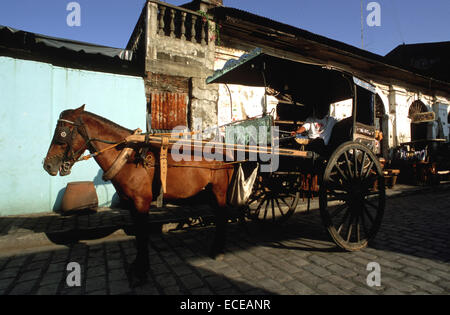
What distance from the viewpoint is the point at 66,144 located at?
2.78 m

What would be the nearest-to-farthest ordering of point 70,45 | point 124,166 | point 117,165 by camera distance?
point 117,165 → point 124,166 → point 70,45

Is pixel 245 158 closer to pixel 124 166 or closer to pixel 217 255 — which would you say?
pixel 217 255

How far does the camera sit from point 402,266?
303cm

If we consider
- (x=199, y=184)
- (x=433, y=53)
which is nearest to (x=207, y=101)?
(x=199, y=184)

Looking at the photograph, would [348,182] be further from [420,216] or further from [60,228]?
[60,228]

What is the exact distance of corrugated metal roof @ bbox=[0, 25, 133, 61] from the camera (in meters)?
5.23

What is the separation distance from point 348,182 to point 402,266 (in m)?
1.25

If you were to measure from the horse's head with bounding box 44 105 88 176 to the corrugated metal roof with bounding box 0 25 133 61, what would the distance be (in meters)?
4.05

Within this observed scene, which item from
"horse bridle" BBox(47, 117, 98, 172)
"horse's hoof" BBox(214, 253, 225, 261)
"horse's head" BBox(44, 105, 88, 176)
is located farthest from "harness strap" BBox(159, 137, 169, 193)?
"horse's hoof" BBox(214, 253, 225, 261)

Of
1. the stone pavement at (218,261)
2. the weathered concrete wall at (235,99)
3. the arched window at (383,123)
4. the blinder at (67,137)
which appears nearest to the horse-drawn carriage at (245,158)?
the blinder at (67,137)

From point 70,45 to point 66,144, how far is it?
14.3ft

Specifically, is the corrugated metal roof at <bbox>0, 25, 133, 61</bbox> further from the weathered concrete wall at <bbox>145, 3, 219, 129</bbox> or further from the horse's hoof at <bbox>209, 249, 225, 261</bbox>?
the horse's hoof at <bbox>209, 249, 225, 261</bbox>

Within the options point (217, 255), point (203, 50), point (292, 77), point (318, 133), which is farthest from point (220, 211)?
point (203, 50)
